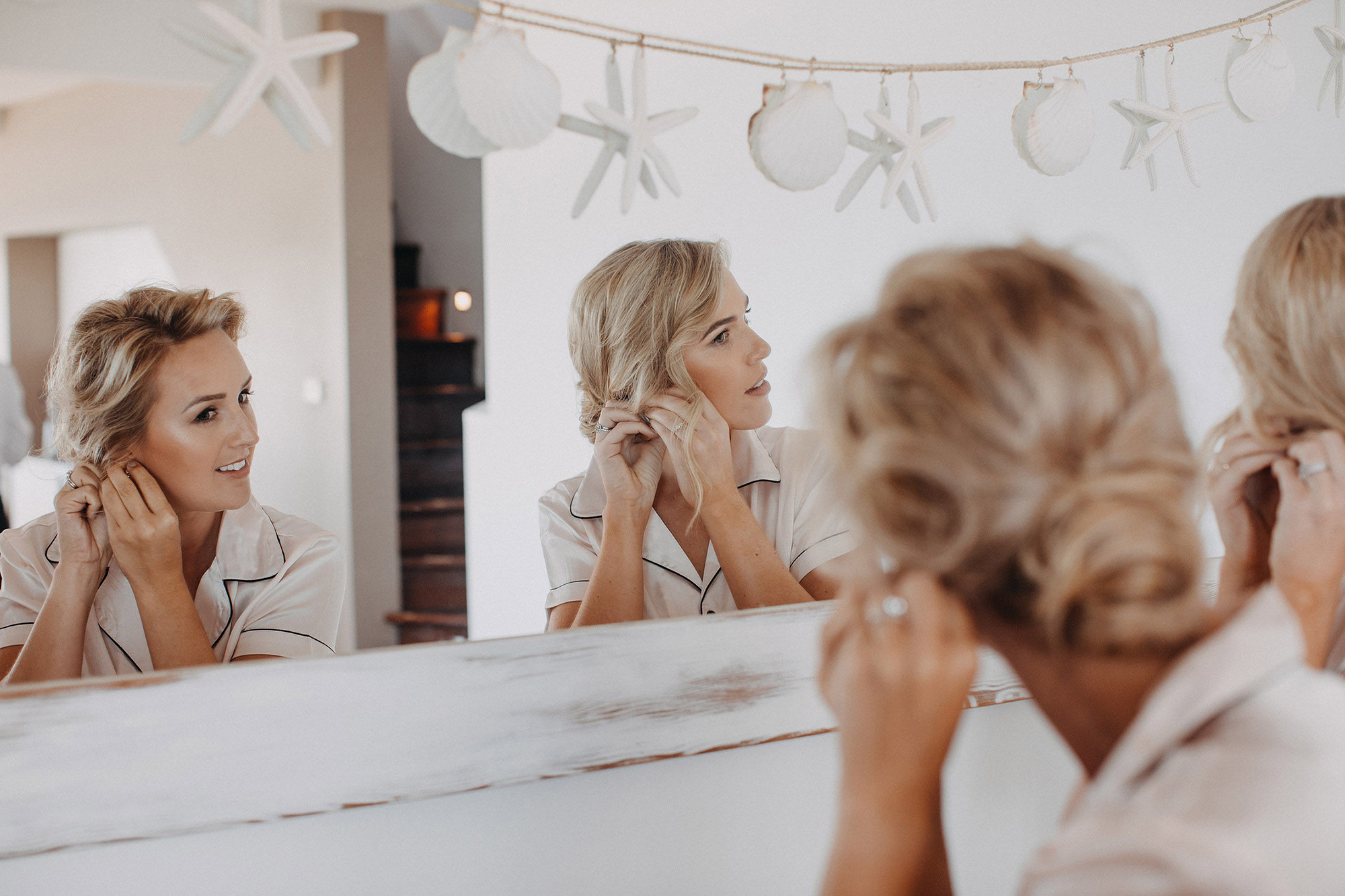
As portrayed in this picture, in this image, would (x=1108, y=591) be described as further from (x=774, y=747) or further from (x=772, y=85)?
(x=772, y=85)

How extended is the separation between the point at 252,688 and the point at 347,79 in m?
0.61

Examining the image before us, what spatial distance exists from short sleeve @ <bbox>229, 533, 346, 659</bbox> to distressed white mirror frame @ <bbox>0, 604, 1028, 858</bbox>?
0.08 metres

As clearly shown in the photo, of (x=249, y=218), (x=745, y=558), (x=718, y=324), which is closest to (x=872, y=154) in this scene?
(x=718, y=324)

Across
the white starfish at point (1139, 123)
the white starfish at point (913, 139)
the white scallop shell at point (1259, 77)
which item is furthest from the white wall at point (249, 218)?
the white scallop shell at point (1259, 77)

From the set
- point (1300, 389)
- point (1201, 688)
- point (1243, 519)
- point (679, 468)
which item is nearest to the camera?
point (1201, 688)

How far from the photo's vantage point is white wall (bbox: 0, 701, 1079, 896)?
77 centimetres

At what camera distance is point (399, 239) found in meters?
1.00

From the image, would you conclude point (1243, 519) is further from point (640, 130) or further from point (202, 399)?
point (202, 399)

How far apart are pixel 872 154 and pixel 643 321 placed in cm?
37

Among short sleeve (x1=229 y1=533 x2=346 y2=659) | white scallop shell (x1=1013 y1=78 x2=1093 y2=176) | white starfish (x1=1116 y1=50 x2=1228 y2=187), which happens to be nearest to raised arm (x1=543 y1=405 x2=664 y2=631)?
short sleeve (x1=229 y1=533 x2=346 y2=659)

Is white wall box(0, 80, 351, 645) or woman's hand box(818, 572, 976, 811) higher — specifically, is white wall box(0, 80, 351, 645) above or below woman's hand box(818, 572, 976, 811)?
above

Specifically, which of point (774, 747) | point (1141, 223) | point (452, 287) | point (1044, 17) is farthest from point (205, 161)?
point (1141, 223)

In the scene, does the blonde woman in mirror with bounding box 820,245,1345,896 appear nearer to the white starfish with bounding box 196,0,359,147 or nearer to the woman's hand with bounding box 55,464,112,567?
the white starfish with bounding box 196,0,359,147

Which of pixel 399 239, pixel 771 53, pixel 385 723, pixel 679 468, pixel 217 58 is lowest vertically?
pixel 385 723
